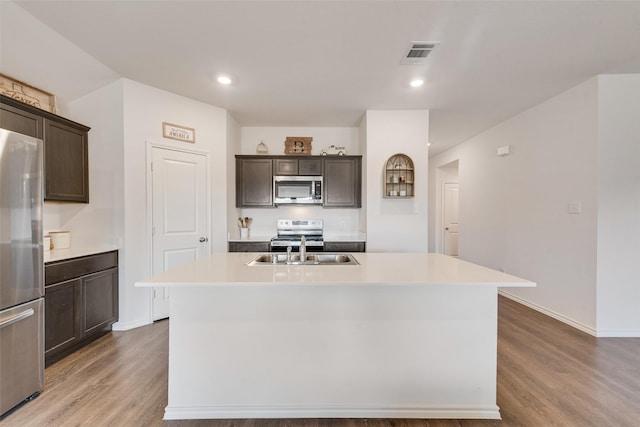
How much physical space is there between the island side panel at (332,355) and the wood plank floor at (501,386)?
10 centimetres

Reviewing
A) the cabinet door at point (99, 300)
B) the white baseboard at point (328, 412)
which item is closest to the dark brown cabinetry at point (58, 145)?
the cabinet door at point (99, 300)

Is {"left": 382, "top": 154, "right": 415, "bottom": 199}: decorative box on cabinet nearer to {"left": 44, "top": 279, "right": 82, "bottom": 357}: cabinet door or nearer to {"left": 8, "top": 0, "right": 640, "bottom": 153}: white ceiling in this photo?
{"left": 8, "top": 0, "right": 640, "bottom": 153}: white ceiling

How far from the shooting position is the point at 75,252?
8.36ft

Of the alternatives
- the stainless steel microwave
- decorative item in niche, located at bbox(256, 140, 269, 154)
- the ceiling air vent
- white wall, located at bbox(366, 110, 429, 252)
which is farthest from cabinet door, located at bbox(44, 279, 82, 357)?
the ceiling air vent

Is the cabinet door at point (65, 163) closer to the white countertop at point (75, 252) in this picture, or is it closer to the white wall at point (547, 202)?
the white countertop at point (75, 252)

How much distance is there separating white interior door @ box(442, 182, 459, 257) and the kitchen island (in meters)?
5.40

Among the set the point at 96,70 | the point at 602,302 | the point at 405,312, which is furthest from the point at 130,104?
the point at 602,302

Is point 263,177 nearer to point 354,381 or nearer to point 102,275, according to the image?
point 102,275

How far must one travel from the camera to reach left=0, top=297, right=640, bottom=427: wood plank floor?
164 cm

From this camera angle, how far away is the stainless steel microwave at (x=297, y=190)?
4.08 meters

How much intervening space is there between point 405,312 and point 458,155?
16.1 feet

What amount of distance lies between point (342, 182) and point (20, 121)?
136 inches

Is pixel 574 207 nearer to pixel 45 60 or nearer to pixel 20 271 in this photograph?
pixel 20 271

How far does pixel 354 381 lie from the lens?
168 cm
